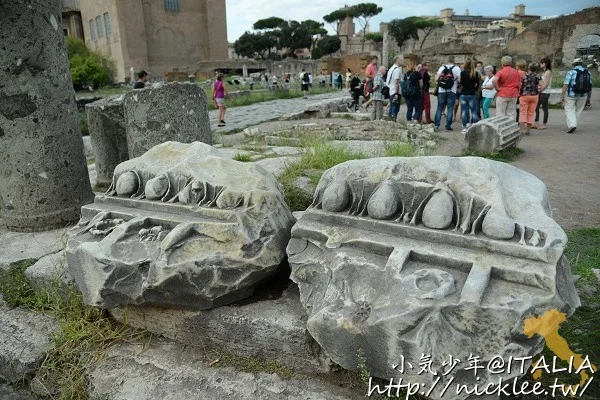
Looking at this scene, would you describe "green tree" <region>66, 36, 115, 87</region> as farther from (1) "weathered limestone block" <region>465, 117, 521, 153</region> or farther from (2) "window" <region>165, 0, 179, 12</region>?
(1) "weathered limestone block" <region>465, 117, 521, 153</region>

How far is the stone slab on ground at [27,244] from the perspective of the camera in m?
3.08

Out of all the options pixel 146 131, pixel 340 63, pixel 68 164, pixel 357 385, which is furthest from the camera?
pixel 340 63

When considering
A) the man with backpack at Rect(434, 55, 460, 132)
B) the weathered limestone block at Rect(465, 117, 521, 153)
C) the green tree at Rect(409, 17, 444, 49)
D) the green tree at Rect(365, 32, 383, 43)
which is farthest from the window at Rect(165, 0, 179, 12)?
the weathered limestone block at Rect(465, 117, 521, 153)

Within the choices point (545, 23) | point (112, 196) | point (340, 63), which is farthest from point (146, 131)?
point (340, 63)

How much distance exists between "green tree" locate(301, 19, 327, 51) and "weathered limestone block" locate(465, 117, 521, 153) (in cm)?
4465

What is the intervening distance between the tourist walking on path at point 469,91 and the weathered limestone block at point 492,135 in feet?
3.69

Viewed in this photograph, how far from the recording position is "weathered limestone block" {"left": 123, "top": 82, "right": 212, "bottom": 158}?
13.1 feet

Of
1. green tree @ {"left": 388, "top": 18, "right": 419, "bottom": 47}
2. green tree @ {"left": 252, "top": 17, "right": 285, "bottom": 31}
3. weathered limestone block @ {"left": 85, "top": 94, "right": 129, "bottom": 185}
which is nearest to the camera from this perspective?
weathered limestone block @ {"left": 85, "top": 94, "right": 129, "bottom": 185}

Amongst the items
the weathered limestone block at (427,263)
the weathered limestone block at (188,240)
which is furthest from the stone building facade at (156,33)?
the weathered limestone block at (427,263)

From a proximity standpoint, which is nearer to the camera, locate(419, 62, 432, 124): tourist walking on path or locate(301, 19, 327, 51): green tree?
locate(419, 62, 432, 124): tourist walking on path

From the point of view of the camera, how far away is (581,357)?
5.45 ft

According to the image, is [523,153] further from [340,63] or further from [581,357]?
[340,63]

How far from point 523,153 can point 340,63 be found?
2534cm

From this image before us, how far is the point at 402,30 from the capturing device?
4131 cm
